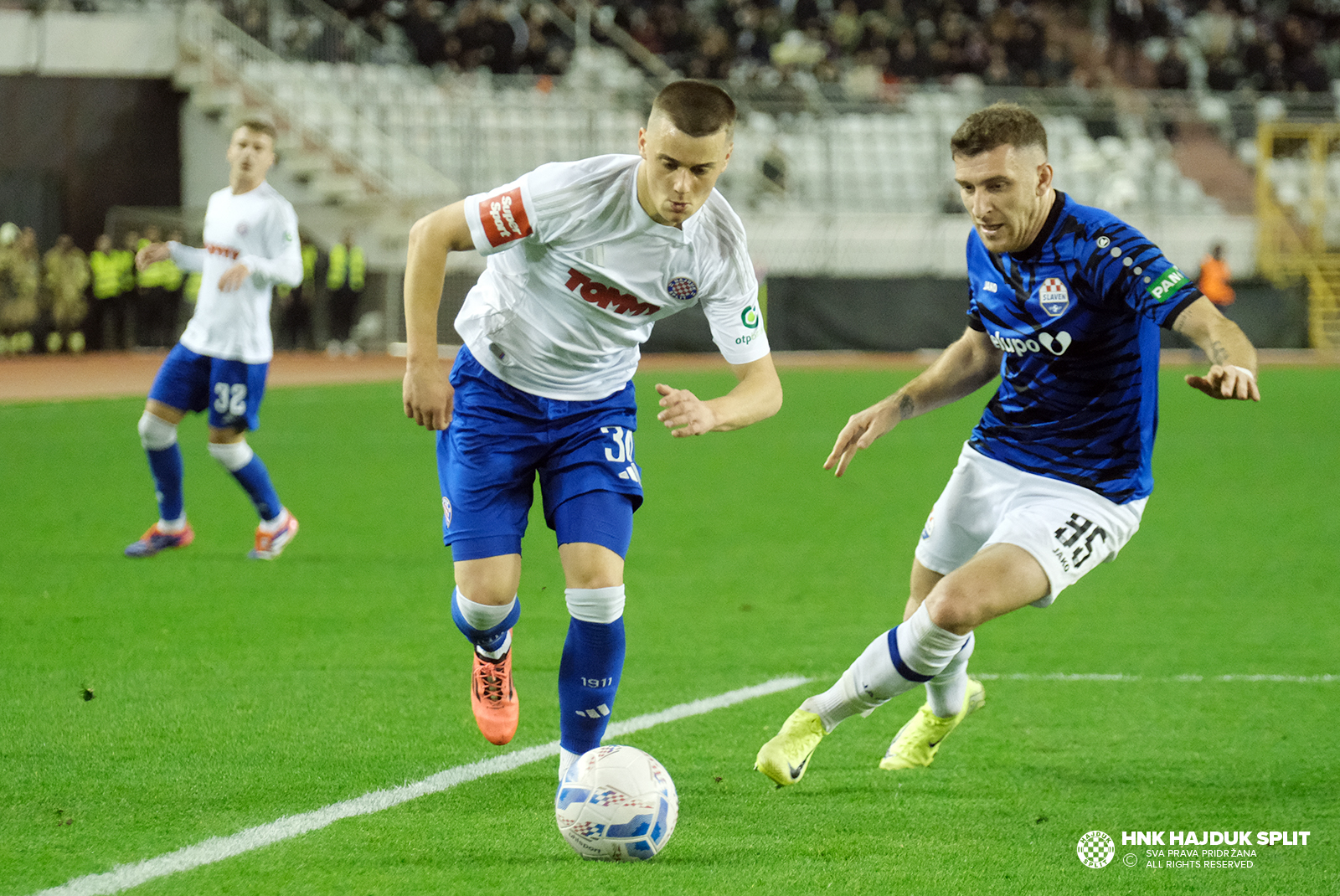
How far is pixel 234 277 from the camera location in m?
8.62

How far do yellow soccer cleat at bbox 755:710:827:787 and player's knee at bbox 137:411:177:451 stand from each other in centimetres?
538

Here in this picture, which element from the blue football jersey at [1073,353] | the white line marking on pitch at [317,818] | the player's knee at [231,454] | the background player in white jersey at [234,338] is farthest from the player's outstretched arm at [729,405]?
the player's knee at [231,454]

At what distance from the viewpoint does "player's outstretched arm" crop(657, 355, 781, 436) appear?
4.18 meters

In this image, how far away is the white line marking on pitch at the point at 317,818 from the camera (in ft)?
12.5

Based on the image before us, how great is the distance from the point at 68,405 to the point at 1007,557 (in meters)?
16.2

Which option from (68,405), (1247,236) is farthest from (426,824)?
(1247,236)

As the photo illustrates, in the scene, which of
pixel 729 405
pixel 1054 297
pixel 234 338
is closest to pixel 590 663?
pixel 729 405

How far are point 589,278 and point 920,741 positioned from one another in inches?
72.6

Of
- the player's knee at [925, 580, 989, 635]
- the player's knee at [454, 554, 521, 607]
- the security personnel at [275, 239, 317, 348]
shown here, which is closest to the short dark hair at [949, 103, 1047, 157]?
the player's knee at [925, 580, 989, 635]

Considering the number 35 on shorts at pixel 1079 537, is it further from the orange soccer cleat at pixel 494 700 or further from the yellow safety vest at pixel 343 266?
the yellow safety vest at pixel 343 266

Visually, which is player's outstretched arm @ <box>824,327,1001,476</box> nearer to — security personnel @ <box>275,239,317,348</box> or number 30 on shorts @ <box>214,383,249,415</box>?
number 30 on shorts @ <box>214,383,249,415</box>

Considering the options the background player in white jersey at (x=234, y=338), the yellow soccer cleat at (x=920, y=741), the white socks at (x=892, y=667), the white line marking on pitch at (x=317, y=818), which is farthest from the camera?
the background player in white jersey at (x=234, y=338)

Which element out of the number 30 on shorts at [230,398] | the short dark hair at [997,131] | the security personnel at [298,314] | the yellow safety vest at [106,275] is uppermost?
the short dark hair at [997,131]

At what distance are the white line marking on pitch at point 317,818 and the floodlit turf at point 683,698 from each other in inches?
2.1
